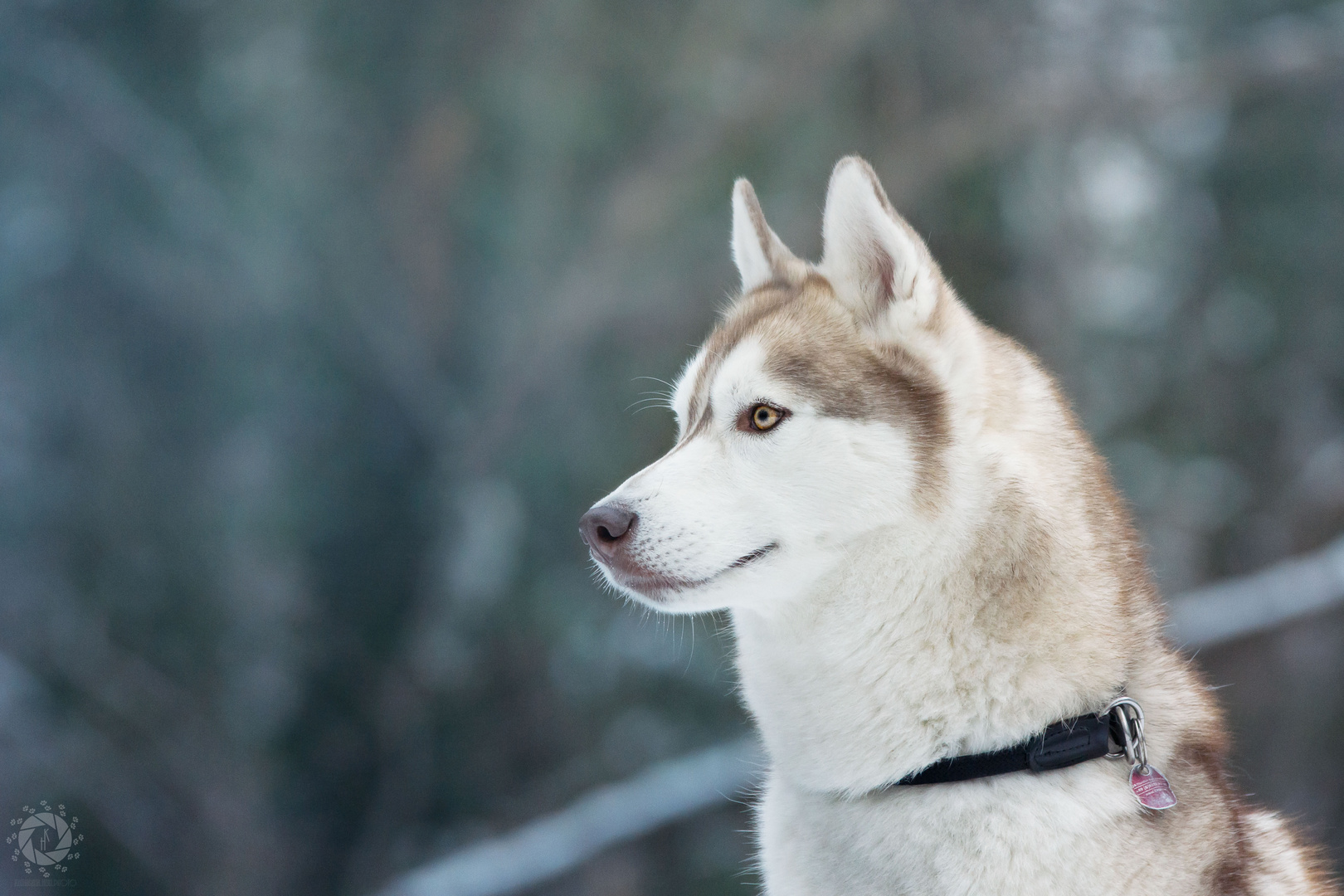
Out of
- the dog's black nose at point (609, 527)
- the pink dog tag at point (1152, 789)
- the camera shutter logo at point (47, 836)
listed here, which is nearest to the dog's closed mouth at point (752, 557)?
the dog's black nose at point (609, 527)

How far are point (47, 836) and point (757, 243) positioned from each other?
14.8 feet

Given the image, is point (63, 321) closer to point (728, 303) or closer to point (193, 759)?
point (193, 759)

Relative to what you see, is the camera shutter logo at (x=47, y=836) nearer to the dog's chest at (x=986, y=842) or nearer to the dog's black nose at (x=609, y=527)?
the dog's black nose at (x=609, y=527)

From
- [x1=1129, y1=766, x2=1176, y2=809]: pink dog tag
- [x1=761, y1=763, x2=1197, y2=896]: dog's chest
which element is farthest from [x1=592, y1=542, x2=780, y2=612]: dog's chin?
[x1=1129, y1=766, x2=1176, y2=809]: pink dog tag

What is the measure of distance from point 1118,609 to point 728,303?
1065mm

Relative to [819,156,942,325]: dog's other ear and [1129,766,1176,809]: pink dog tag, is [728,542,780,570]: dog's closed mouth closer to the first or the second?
[819,156,942,325]: dog's other ear

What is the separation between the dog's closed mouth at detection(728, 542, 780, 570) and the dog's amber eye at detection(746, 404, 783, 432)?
202 mm

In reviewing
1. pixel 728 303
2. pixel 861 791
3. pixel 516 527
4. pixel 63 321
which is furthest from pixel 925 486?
pixel 63 321

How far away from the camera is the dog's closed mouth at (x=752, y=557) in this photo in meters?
1.61

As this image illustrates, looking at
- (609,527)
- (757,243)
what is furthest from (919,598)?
(757,243)

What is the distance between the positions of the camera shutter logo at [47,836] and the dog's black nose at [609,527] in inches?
163

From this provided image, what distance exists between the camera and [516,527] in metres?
5.23

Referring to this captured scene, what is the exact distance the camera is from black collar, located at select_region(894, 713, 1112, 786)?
1420 millimetres

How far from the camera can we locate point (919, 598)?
1.53 meters
